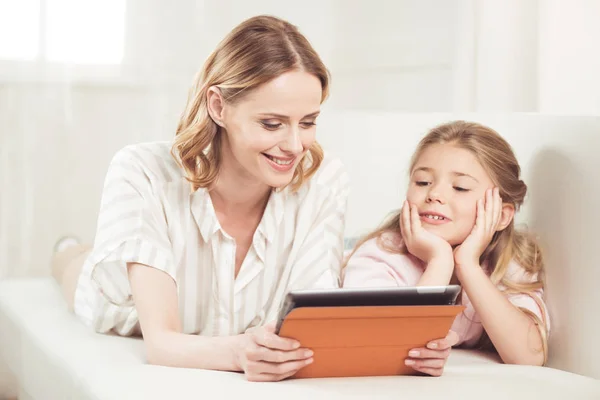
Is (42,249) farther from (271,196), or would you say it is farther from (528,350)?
(528,350)

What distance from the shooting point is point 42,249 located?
104 inches

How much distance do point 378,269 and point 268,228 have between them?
10.0 inches

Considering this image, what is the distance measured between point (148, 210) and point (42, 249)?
1.17m

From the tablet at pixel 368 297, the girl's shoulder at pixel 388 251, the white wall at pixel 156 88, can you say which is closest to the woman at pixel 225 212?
the girl's shoulder at pixel 388 251

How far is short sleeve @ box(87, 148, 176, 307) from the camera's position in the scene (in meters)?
1.54

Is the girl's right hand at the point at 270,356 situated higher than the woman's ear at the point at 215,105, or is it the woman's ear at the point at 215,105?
the woman's ear at the point at 215,105

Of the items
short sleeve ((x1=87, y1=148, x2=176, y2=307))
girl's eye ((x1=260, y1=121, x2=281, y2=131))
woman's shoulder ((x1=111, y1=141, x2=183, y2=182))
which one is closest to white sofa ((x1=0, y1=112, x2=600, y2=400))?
short sleeve ((x1=87, y1=148, x2=176, y2=307))

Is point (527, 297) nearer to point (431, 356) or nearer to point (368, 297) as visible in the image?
point (431, 356)

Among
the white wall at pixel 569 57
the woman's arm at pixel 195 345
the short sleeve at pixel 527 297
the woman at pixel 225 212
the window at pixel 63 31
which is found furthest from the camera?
the window at pixel 63 31

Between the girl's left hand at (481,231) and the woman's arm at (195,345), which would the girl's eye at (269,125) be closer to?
the woman's arm at (195,345)

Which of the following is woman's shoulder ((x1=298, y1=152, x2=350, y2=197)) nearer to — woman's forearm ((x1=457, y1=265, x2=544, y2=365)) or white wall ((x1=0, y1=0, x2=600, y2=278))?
woman's forearm ((x1=457, y1=265, x2=544, y2=365))

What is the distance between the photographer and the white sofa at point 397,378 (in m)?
1.33

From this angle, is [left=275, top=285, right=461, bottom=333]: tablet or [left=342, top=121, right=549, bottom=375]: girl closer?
[left=275, top=285, right=461, bottom=333]: tablet

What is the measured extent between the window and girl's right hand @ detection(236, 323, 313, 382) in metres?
1.52
